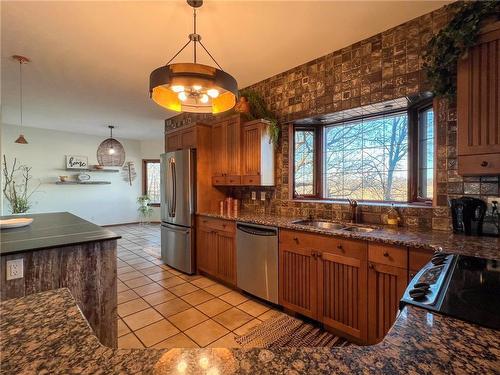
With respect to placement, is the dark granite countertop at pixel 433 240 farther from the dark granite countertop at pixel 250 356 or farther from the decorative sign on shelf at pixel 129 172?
the decorative sign on shelf at pixel 129 172

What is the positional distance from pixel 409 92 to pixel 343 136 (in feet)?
2.81

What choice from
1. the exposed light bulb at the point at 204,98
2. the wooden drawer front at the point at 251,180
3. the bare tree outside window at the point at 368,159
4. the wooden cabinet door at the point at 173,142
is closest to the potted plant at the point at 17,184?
the wooden cabinet door at the point at 173,142

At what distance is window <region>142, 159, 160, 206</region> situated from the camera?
779 centimetres

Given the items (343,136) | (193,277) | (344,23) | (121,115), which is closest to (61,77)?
(121,115)

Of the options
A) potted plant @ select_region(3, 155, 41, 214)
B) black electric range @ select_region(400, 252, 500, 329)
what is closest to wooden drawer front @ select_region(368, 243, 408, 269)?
black electric range @ select_region(400, 252, 500, 329)

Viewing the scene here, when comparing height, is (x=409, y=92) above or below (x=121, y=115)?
below

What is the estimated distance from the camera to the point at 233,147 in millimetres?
3326

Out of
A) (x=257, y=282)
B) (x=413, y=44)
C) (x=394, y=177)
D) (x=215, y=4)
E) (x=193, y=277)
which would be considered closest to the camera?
(x=215, y=4)

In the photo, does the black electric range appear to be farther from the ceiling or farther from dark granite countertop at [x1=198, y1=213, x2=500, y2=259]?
the ceiling

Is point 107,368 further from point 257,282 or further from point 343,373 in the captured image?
point 257,282

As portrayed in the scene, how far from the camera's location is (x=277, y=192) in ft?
10.4

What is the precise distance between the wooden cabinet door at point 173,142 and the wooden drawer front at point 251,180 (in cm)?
137

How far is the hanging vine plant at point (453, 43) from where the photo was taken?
1567 millimetres

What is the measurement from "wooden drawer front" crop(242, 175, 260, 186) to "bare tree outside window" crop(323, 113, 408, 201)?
0.85 meters
